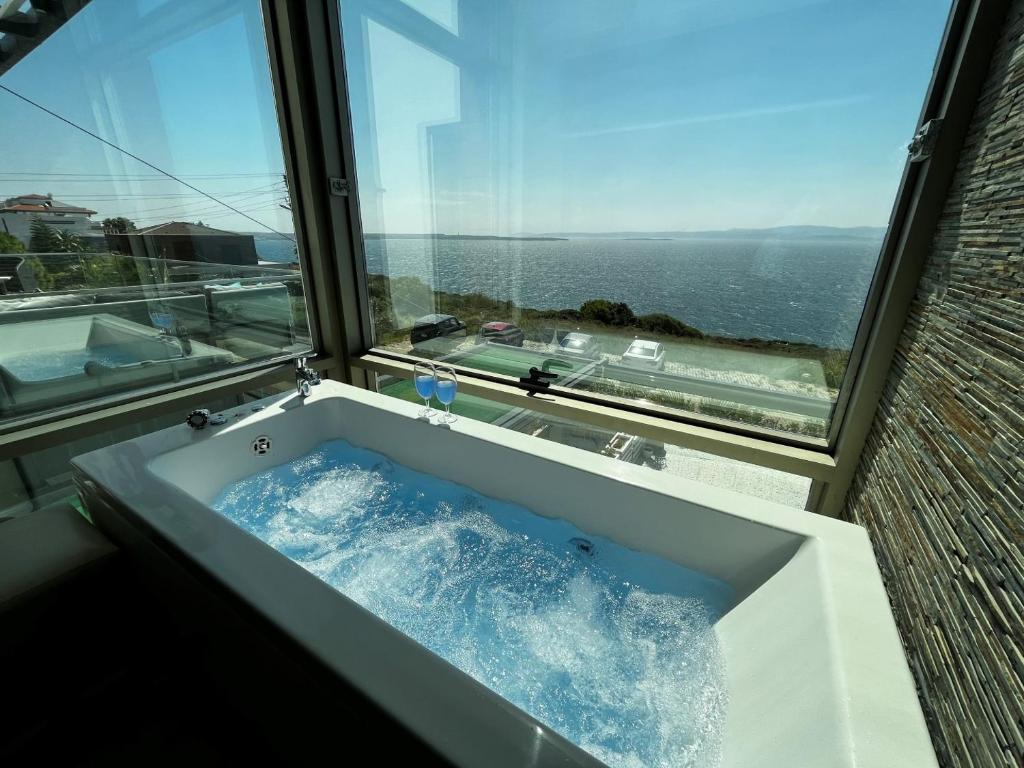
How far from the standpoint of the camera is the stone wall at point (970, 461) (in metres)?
0.72

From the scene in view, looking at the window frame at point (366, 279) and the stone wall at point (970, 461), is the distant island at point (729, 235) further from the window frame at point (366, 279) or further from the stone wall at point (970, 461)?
the stone wall at point (970, 461)

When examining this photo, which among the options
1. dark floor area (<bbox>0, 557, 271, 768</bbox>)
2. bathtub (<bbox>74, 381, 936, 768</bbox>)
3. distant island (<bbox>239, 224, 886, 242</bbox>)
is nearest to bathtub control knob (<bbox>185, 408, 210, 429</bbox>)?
bathtub (<bbox>74, 381, 936, 768</bbox>)

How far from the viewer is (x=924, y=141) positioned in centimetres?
119

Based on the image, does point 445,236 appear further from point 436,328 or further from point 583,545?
point 583,545

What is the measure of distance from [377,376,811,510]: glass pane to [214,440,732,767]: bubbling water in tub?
0.42 m

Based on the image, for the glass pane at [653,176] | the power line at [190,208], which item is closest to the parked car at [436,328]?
the glass pane at [653,176]

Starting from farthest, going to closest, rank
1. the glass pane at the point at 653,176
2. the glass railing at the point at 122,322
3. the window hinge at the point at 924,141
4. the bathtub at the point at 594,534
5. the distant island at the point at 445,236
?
the distant island at the point at 445,236 < the glass railing at the point at 122,322 < the glass pane at the point at 653,176 < the window hinge at the point at 924,141 < the bathtub at the point at 594,534

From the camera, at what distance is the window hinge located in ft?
3.82

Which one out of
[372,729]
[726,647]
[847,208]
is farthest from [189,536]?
[847,208]

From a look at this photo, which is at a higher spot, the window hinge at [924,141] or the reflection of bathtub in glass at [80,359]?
the window hinge at [924,141]

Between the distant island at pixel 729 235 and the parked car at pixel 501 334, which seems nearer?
the distant island at pixel 729 235

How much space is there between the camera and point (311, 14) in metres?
1.97

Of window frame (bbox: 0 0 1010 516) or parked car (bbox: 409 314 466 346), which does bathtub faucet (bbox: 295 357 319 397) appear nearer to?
window frame (bbox: 0 0 1010 516)

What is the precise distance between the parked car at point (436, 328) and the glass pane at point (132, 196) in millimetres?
761
